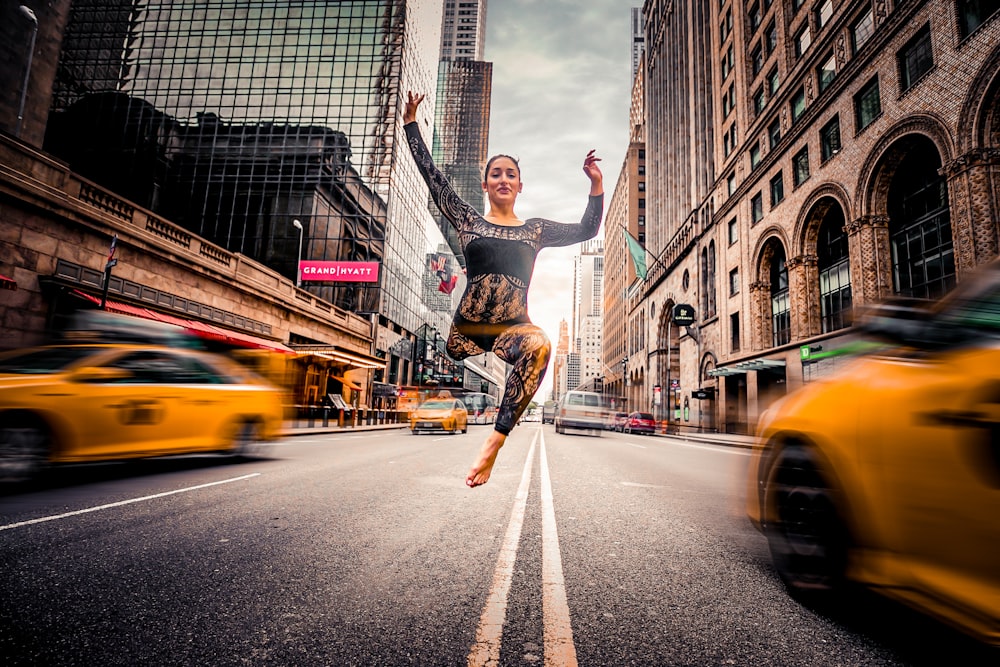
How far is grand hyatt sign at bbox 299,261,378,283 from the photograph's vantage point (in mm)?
33312

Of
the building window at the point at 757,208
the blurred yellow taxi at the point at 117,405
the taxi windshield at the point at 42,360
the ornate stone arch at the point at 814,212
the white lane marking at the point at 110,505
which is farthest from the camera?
the building window at the point at 757,208

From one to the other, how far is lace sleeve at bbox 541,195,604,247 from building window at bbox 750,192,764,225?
1165 inches

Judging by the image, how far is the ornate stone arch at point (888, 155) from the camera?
1445 centimetres

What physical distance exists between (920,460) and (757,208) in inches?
1218

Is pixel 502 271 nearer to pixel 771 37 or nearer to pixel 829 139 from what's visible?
pixel 829 139

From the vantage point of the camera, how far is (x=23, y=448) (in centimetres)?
441

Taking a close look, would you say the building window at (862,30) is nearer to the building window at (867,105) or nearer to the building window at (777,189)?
the building window at (867,105)

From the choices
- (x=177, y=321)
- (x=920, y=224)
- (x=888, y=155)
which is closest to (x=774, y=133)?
(x=888, y=155)

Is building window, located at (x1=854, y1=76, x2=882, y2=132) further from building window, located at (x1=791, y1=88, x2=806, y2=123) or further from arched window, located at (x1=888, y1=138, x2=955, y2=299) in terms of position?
building window, located at (x1=791, y1=88, x2=806, y2=123)

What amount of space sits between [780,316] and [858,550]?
1162 inches

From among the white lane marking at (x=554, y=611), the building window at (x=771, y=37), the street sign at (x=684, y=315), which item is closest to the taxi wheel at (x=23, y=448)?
the white lane marking at (x=554, y=611)

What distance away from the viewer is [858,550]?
6.93ft

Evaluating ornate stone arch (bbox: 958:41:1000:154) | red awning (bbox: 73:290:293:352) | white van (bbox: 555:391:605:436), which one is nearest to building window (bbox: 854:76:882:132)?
ornate stone arch (bbox: 958:41:1000:154)

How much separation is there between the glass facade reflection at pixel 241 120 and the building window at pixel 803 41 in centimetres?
2549
